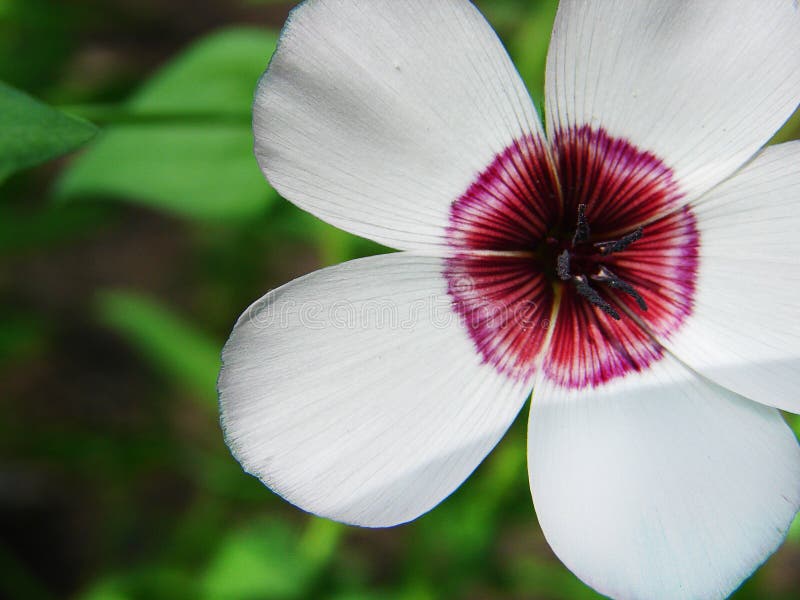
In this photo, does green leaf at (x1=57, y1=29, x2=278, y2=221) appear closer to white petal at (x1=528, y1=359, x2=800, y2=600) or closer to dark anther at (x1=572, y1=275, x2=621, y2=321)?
dark anther at (x1=572, y1=275, x2=621, y2=321)

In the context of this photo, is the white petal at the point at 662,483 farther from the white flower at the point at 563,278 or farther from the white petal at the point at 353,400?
the white petal at the point at 353,400

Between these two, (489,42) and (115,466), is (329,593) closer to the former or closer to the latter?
(115,466)

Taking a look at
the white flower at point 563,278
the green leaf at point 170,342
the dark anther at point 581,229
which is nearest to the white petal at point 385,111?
the white flower at point 563,278

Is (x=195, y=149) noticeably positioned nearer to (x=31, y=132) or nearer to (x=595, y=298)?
(x=31, y=132)

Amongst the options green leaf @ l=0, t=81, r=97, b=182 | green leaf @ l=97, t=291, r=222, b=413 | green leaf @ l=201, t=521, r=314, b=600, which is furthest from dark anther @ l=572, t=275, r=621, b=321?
green leaf @ l=97, t=291, r=222, b=413

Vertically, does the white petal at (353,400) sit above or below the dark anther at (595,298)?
below

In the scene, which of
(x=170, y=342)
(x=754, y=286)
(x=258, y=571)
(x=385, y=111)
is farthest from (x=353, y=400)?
(x=170, y=342)
